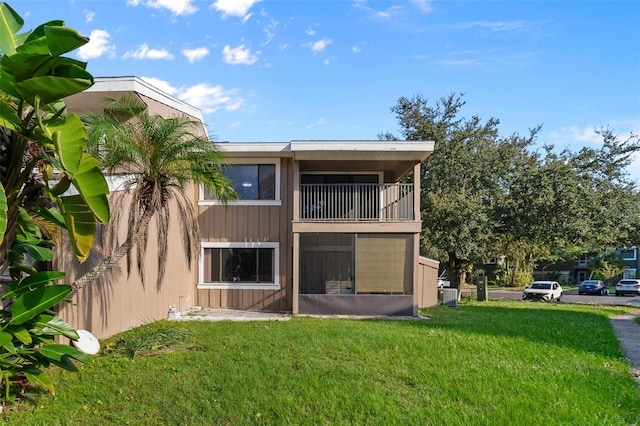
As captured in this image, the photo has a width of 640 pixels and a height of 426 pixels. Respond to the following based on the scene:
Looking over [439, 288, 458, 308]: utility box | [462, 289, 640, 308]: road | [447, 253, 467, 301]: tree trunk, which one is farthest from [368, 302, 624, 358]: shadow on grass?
[462, 289, 640, 308]: road

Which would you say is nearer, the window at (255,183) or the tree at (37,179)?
the tree at (37,179)

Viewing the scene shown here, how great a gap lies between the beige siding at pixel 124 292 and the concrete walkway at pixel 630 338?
9.63 metres

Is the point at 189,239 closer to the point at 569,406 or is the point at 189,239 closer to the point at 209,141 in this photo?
the point at 209,141

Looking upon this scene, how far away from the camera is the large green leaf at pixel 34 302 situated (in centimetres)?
516

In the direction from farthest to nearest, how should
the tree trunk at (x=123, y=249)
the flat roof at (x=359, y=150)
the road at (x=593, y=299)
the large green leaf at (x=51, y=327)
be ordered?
1. the road at (x=593, y=299)
2. the flat roof at (x=359, y=150)
3. the tree trunk at (x=123, y=249)
4. the large green leaf at (x=51, y=327)

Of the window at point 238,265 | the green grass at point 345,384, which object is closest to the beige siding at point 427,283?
the window at point 238,265

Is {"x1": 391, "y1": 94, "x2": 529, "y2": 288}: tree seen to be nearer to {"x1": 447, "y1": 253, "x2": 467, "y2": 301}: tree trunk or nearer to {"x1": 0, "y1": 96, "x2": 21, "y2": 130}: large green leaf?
{"x1": 447, "y1": 253, "x2": 467, "y2": 301}: tree trunk

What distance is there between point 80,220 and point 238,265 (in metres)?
9.38

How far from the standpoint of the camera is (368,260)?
13.3 metres

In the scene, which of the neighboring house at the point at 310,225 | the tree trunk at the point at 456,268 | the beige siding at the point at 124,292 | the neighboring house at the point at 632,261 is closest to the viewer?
the beige siding at the point at 124,292

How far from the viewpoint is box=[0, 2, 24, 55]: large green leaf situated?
4.48 m

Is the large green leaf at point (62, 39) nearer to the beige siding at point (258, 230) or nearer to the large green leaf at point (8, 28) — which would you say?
the large green leaf at point (8, 28)

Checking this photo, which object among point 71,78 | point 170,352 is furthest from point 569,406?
point 71,78

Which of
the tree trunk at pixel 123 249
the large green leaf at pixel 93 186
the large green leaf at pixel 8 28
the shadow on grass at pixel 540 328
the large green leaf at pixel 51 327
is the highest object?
the large green leaf at pixel 8 28
